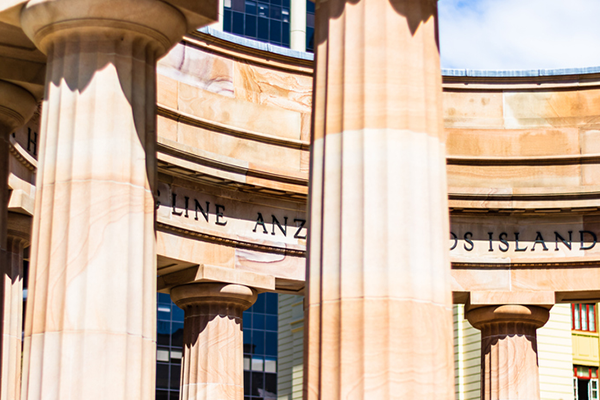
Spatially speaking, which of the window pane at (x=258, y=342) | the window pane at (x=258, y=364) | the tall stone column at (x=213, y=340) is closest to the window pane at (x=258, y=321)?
the window pane at (x=258, y=342)

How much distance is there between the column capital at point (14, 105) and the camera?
48388mm

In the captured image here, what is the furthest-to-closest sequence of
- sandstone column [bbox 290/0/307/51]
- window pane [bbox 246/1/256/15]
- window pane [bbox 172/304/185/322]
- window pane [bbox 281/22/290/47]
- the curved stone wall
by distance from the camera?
window pane [bbox 281/22/290/47], window pane [bbox 246/1/256/15], sandstone column [bbox 290/0/307/51], window pane [bbox 172/304/185/322], the curved stone wall

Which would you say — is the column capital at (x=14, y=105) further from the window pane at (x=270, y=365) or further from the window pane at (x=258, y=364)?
the window pane at (x=270, y=365)

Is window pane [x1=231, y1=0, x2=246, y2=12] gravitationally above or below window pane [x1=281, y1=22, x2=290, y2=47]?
above

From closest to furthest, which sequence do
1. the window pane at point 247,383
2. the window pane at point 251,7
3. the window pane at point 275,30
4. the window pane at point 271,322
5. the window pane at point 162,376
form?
the window pane at point 162,376 < the window pane at point 247,383 < the window pane at point 271,322 < the window pane at point 251,7 < the window pane at point 275,30

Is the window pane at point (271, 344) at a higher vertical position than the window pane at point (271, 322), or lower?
lower

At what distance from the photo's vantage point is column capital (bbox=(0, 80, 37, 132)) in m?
48.4

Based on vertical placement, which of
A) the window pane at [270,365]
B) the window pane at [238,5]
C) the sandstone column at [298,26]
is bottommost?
the window pane at [270,365]

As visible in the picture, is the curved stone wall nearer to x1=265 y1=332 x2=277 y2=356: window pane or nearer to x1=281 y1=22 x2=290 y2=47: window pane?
x1=265 y1=332 x2=277 y2=356: window pane

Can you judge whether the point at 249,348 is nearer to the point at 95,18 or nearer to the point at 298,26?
the point at 298,26

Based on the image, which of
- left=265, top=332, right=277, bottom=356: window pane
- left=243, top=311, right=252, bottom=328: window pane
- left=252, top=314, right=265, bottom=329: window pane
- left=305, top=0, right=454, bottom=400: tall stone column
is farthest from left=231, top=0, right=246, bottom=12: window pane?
left=305, top=0, right=454, bottom=400: tall stone column

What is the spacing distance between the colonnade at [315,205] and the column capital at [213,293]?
910 inches

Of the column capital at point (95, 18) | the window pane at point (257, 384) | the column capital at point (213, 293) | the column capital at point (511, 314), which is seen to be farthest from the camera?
the window pane at point (257, 384)

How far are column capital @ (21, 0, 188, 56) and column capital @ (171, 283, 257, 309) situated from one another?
82.2ft
